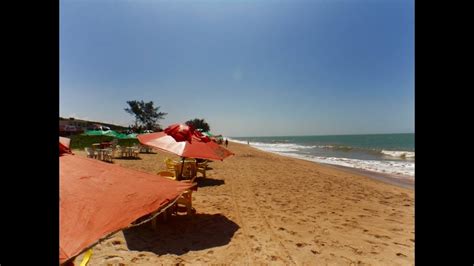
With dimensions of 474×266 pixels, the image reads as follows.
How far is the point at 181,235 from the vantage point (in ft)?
15.6

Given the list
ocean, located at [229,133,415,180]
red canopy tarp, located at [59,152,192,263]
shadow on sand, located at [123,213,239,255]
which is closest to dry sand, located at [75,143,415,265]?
shadow on sand, located at [123,213,239,255]

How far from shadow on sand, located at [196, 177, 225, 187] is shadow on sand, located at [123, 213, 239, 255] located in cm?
357

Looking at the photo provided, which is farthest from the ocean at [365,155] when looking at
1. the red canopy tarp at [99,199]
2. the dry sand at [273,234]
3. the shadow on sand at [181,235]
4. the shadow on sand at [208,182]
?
the shadow on sand at [208,182]

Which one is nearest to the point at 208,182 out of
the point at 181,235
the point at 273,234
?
the point at 181,235

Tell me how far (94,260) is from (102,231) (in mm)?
2687

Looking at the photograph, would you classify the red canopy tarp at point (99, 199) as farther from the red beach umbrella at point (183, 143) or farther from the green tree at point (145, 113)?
the green tree at point (145, 113)

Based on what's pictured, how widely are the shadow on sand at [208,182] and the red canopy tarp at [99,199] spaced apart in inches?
261

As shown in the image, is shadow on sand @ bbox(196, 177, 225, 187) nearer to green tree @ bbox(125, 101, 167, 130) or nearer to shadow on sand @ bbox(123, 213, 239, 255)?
shadow on sand @ bbox(123, 213, 239, 255)

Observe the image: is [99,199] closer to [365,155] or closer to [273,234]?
[273,234]

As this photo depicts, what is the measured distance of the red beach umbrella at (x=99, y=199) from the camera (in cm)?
155

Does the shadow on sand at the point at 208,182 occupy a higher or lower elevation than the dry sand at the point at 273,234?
higher
